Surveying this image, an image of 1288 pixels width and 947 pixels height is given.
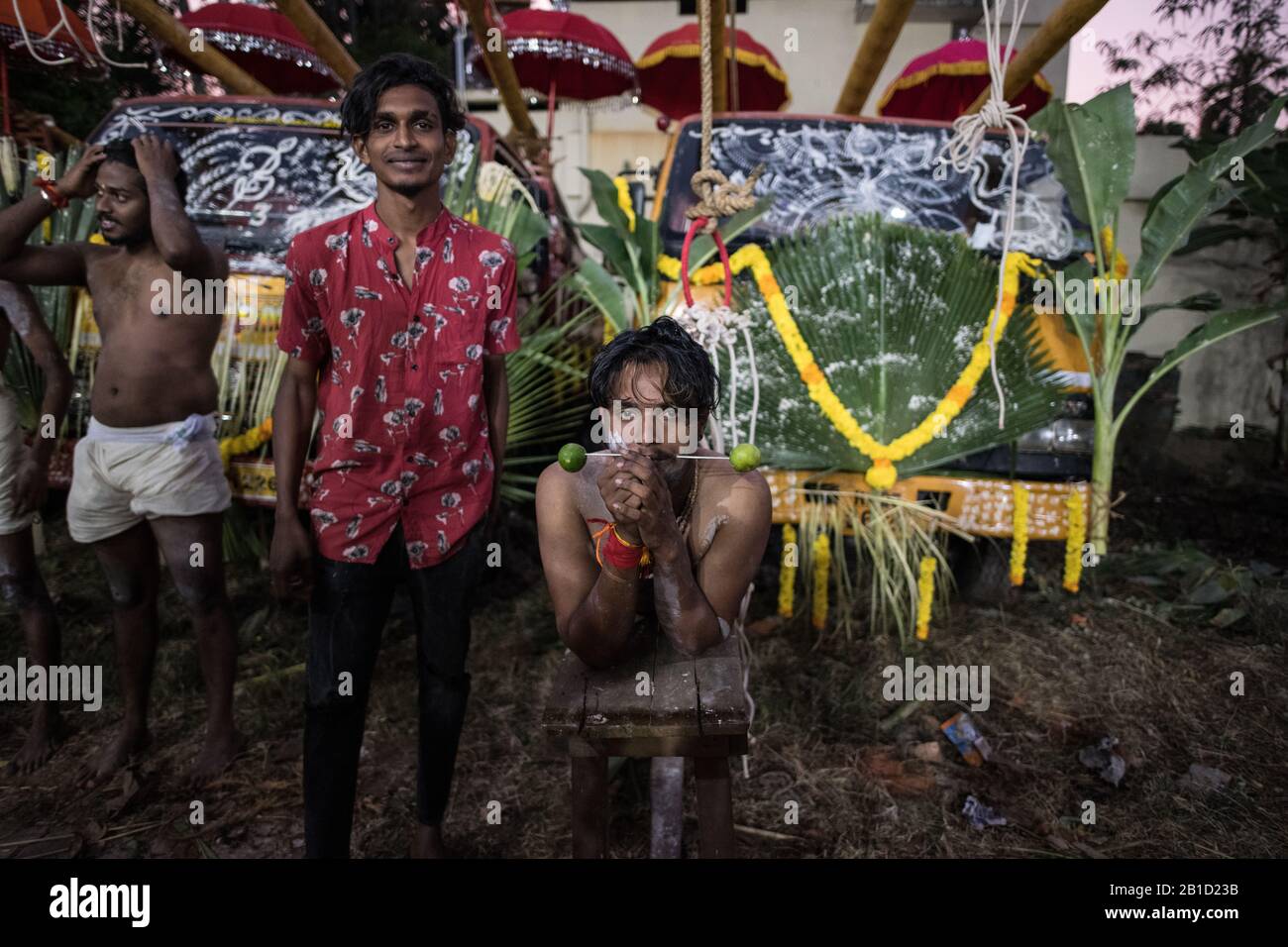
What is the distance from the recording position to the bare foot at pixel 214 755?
2342 mm

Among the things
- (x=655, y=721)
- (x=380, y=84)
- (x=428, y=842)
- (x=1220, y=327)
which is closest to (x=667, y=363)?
(x=655, y=721)

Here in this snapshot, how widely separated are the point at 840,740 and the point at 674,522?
1647 millimetres

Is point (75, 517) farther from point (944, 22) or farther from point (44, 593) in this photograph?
point (944, 22)

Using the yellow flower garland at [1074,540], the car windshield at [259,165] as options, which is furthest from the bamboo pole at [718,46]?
the yellow flower garland at [1074,540]

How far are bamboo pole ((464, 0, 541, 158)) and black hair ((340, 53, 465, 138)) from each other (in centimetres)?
174

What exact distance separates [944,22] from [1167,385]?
7487 millimetres

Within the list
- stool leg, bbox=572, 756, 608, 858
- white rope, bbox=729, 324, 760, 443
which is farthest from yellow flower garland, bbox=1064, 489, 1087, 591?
stool leg, bbox=572, 756, 608, 858

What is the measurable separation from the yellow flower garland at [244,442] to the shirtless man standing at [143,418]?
45 centimetres

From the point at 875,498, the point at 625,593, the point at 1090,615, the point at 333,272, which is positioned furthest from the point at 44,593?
the point at 1090,615

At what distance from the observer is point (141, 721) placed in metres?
2.47

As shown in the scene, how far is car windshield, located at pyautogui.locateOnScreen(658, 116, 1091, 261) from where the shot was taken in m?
3.38

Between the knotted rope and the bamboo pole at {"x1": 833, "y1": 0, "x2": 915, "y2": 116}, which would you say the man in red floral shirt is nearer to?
the knotted rope

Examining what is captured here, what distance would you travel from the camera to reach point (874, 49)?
3.20 m

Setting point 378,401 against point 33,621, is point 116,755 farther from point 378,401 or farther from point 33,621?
point 378,401
